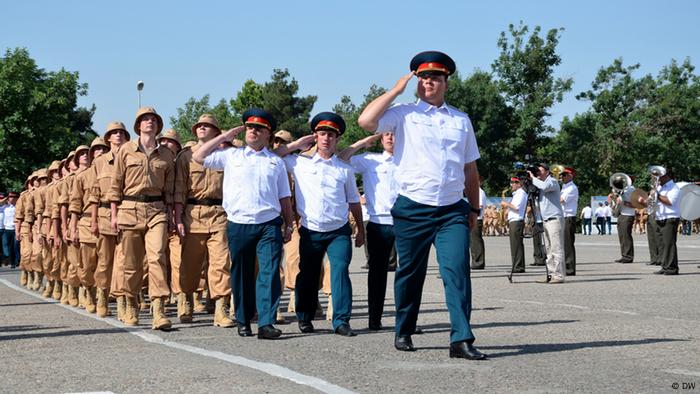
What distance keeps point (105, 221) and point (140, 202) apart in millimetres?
1309

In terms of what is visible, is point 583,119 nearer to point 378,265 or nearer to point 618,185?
point 618,185

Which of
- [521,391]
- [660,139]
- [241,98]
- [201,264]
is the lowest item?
[521,391]

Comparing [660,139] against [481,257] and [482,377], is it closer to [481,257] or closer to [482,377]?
[481,257]

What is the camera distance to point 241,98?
352 feet

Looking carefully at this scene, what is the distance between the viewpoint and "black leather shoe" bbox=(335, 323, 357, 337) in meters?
10.0

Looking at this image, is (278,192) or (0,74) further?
(0,74)

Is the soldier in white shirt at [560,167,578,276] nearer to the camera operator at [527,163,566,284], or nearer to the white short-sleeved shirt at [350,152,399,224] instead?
the camera operator at [527,163,566,284]

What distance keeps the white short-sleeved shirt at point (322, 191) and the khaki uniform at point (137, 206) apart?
153 cm

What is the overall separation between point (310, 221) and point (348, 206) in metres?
0.44

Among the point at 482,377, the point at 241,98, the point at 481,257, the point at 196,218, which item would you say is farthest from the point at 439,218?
the point at 241,98

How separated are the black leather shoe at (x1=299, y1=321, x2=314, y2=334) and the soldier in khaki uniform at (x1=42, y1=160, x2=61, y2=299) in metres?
6.91

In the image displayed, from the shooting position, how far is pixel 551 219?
1844 cm

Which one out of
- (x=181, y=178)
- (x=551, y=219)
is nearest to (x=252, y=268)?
(x=181, y=178)

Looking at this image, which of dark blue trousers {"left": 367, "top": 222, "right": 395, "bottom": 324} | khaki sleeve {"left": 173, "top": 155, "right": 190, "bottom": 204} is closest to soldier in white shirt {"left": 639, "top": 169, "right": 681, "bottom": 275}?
dark blue trousers {"left": 367, "top": 222, "right": 395, "bottom": 324}
